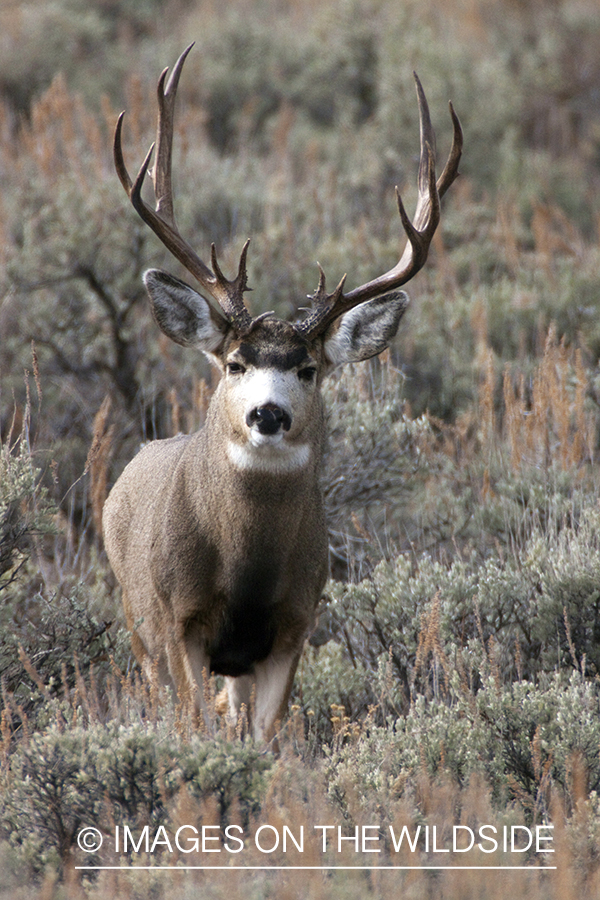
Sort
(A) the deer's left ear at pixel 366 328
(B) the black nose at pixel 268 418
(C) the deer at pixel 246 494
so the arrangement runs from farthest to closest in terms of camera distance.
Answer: (A) the deer's left ear at pixel 366 328
(C) the deer at pixel 246 494
(B) the black nose at pixel 268 418

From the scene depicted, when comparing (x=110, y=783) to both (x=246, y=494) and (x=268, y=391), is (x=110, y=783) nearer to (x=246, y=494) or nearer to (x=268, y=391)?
(x=246, y=494)

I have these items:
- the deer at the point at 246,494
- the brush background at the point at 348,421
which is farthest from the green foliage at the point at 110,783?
the deer at the point at 246,494

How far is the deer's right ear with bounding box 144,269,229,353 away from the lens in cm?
542

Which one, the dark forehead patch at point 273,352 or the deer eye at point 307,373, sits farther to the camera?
the deer eye at point 307,373

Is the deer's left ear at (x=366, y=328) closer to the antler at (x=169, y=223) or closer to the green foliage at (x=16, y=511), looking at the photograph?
the antler at (x=169, y=223)

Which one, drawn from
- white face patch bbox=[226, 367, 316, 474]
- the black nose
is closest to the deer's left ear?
white face patch bbox=[226, 367, 316, 474]

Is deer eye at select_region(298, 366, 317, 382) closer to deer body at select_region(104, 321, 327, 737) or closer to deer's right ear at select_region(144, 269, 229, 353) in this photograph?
deer body at select_region(104, 321, 327, 737)

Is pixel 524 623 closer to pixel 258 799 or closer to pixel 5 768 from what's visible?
pixel 258 799

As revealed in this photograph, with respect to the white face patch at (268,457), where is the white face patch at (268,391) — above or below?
above

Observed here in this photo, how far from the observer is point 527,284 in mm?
10375

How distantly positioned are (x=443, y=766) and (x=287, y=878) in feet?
3.74

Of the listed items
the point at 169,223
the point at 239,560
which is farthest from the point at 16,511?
the point at 169,223

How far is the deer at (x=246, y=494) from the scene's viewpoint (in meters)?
5.01

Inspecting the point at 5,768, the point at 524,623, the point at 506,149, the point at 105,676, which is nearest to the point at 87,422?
the point at 105,676
